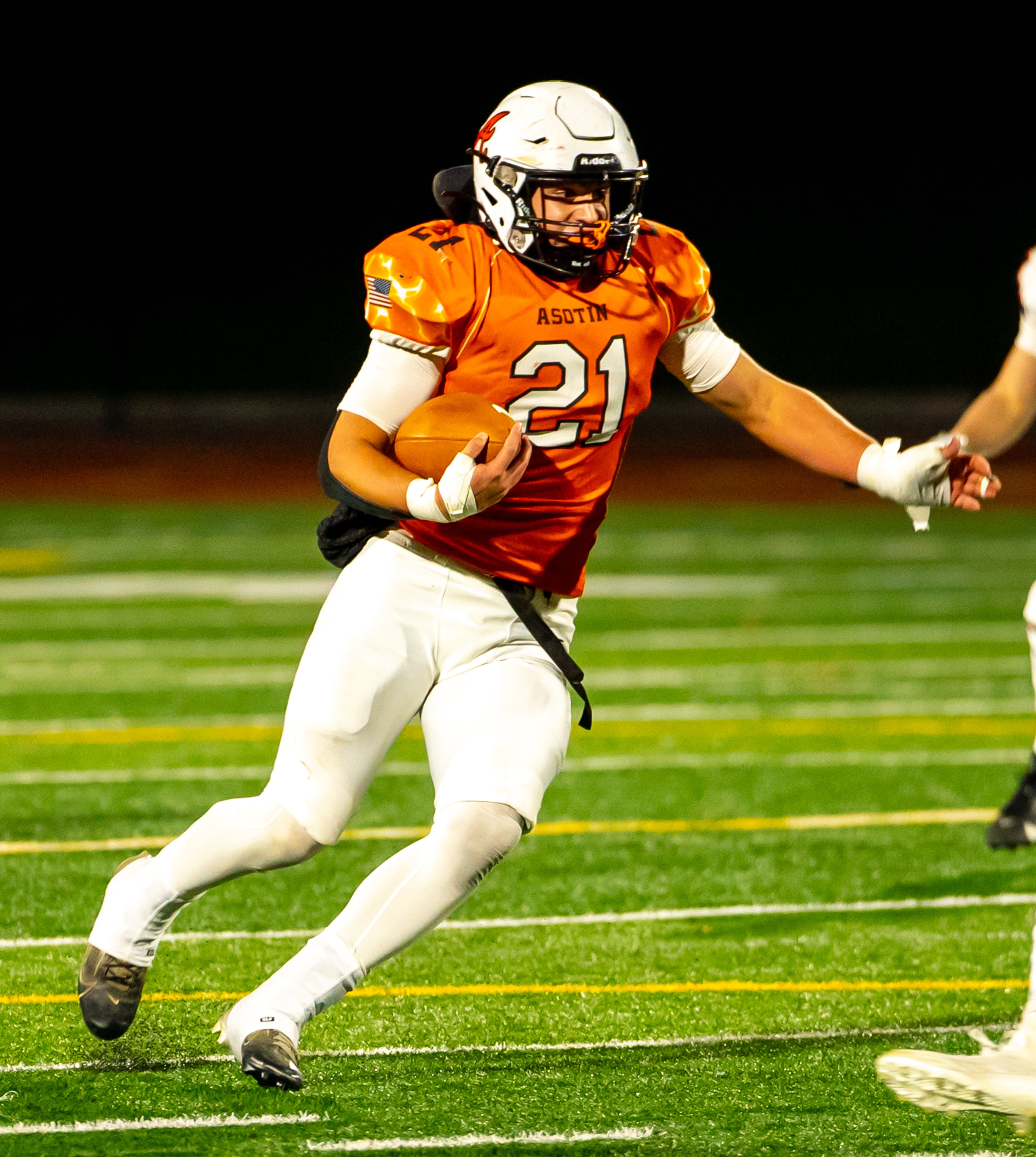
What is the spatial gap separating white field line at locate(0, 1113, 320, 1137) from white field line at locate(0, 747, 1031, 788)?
9.73 feet

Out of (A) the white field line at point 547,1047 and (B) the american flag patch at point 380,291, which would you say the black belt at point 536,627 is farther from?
(A) the white field line at point 547,1047

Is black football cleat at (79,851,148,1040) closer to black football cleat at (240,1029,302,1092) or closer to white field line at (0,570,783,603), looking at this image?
black football cleat at (240,1029,302,1092)

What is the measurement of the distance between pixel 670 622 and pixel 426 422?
20.9 feet

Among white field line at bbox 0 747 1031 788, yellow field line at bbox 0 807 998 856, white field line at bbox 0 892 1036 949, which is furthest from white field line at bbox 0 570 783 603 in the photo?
white field line at bbox 0 892 1036 949

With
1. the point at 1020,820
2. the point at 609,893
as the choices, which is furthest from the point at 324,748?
the point at 609,893

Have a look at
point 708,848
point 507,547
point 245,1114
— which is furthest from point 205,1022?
point 708,848

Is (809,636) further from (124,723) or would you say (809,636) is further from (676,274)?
(676,274)

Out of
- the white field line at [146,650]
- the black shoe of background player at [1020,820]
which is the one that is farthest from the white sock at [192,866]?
the white field line at [146,650]

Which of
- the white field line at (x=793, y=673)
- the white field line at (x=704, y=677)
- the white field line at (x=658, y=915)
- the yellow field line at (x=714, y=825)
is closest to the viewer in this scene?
the white field line at (x=658, y=915)

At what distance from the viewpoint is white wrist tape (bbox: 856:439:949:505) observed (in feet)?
10.2

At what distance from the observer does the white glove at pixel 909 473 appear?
10.2 feet

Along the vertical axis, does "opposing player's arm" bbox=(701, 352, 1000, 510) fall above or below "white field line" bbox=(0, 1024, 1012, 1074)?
above

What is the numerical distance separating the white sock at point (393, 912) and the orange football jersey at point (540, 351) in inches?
19.2

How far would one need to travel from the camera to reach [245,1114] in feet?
9.56
